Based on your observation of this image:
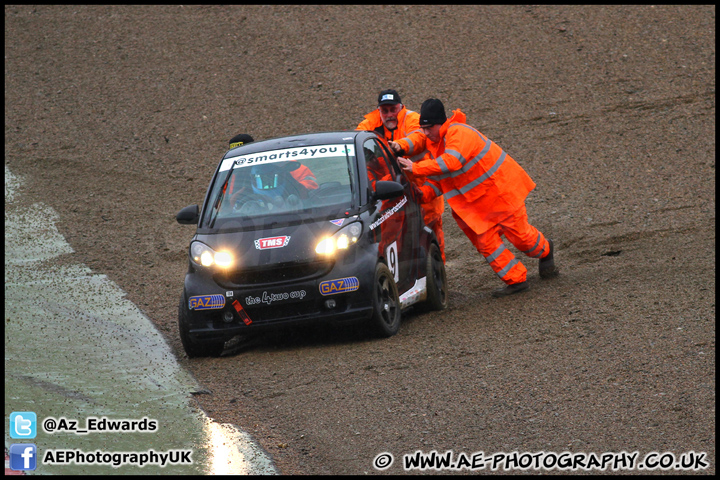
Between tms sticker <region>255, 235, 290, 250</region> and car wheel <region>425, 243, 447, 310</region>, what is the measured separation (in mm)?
1770

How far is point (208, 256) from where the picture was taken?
24.4ft

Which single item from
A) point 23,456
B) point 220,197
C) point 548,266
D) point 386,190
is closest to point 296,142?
point 220,197

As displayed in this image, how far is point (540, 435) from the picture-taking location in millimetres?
5164

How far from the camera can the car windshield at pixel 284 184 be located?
7770 mm

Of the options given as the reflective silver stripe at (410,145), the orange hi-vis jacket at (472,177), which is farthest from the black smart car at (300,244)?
the reflective silver stripe at (410,145)

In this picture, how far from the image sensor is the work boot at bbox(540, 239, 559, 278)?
9461 millimetres

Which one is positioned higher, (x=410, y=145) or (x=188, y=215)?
(x=410, y=145)

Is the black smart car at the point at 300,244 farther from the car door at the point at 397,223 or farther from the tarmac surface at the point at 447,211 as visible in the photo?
the tarmac surface at the point at 447,211

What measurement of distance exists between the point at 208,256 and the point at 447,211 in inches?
265

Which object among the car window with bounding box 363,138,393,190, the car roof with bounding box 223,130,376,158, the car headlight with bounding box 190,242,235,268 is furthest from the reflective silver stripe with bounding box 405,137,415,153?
the car headlight with bounding box 190,242,235,268

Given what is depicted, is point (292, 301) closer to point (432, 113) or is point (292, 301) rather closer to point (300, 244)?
point (300, 244)

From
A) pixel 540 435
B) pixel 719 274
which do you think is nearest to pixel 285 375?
pixel 540 435

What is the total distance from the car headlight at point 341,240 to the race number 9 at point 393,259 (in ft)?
1.43

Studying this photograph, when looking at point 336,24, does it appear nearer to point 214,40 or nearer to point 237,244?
point 214,40
